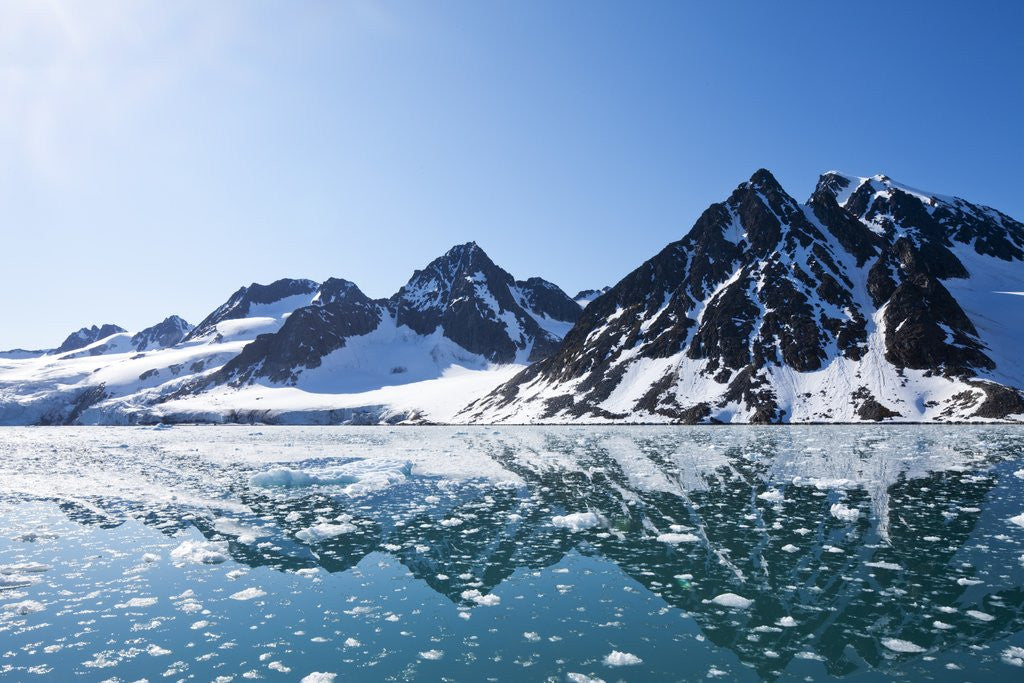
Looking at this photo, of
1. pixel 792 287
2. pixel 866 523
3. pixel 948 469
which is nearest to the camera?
pixel 866 523

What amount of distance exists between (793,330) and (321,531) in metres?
126

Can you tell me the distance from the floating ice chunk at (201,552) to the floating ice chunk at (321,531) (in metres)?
2.49

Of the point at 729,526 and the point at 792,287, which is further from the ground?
the point at 792,287

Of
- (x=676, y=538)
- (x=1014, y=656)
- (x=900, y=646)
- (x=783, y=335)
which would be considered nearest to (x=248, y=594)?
(x=676, y=538)

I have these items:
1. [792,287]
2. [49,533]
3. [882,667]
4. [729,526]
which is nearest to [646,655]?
[882,667]

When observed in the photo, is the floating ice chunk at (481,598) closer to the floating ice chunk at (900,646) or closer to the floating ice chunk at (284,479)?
the floating ice chunk at (900,646)

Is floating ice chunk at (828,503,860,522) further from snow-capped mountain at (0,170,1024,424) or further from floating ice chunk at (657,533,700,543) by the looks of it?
snow-capped mountain at (0,170,1024,424)

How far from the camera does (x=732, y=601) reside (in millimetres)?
13023

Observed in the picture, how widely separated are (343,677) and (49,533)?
1891cm

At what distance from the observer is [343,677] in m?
9.74

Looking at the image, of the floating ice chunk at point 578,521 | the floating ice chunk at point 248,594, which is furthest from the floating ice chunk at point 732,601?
the floating ice chunk at point 248,594

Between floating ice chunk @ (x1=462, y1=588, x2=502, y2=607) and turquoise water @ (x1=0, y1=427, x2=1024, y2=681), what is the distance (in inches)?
2.9

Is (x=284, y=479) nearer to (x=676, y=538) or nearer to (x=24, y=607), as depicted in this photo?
(x=24, y=607)

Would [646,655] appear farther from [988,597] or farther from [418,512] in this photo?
[418,512]
